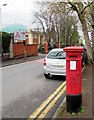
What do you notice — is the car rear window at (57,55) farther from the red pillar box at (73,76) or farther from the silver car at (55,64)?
the red pillar box at (73,76)

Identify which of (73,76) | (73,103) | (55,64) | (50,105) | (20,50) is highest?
(20,50)

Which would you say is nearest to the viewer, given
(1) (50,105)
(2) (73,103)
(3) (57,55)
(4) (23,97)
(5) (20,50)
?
(2) (73,103)

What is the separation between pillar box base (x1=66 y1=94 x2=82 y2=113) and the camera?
6922 mm

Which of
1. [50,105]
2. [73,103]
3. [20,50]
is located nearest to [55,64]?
[50,105]

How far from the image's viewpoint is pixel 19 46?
121ft

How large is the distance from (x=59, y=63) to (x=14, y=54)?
68.7 ft

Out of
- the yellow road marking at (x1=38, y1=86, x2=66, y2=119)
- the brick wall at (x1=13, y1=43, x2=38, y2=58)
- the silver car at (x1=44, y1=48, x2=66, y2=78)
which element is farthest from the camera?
the brick wall at (x1=13, y1=43, x2=38, y2=58)

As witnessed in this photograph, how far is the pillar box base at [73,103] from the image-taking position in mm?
6922

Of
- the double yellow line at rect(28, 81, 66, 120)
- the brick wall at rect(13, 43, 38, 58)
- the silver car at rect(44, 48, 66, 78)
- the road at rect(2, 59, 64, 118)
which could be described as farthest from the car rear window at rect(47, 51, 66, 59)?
the brick wall at rect(13, 43, 38, 58)

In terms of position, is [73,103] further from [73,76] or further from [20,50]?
[20,50]

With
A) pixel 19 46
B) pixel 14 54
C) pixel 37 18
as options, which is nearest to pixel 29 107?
pixel 14 54

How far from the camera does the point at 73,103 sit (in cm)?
698

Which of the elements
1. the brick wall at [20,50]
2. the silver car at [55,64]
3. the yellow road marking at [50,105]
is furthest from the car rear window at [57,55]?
the brick wall at [20,50]

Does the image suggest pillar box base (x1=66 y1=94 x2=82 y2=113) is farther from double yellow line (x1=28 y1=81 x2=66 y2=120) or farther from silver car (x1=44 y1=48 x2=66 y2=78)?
silver car (x1=44 y1=48 x2=66 y2=78)
